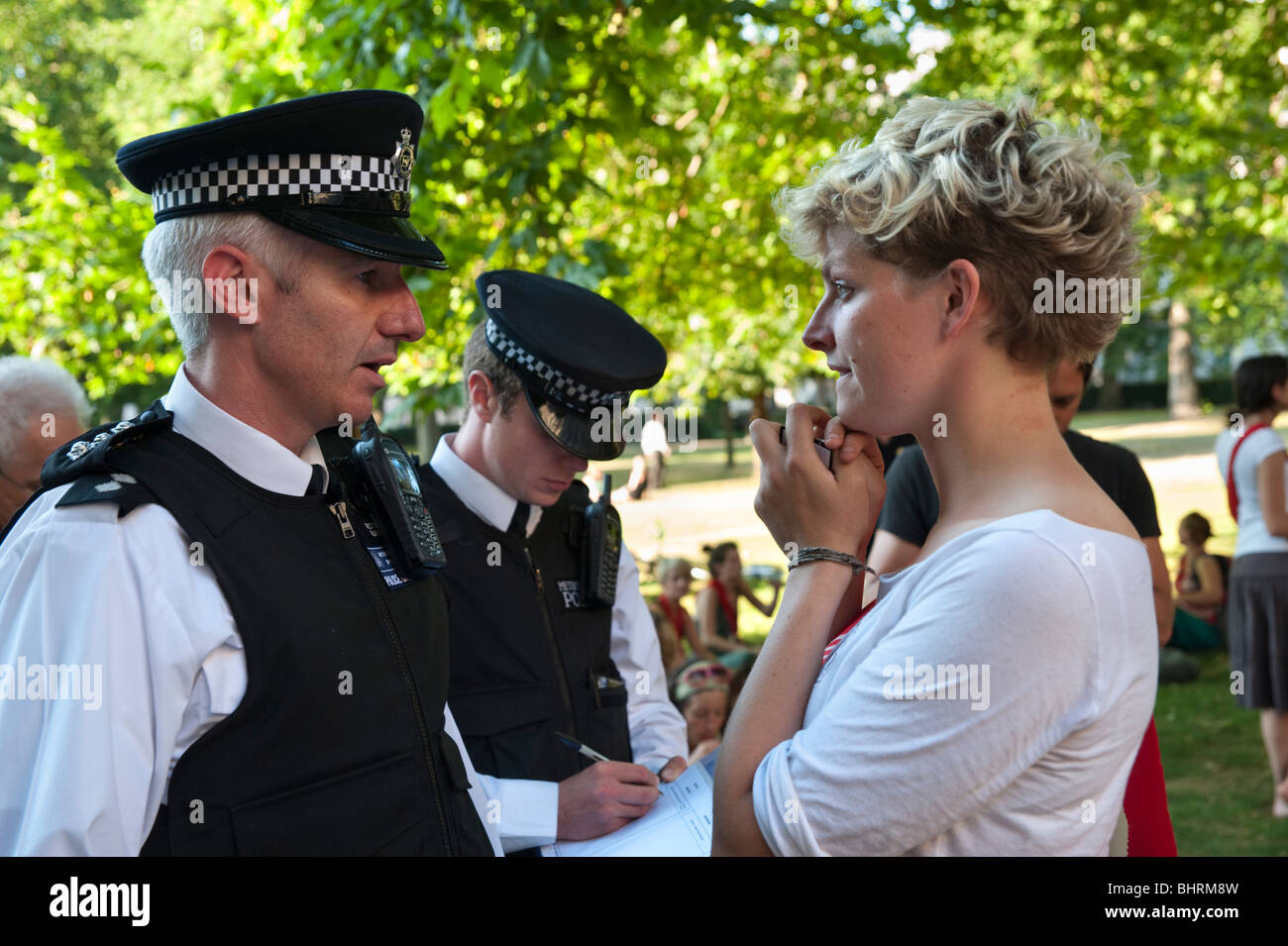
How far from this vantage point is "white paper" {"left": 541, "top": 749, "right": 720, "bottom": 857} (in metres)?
1.89

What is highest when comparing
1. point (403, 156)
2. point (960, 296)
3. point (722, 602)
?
point (403, 156)

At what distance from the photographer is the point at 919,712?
1356 mm

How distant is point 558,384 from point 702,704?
3116mm

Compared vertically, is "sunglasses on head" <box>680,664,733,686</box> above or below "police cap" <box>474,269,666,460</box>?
below

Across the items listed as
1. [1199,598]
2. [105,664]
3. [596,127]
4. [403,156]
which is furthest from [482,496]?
[1199,598]

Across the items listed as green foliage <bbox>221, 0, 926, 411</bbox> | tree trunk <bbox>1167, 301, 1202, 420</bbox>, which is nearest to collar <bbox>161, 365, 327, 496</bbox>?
green foliage <bbox>221, 0, 926, 411</bbox>

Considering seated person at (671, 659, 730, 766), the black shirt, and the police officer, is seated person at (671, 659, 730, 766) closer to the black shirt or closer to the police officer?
the black shirt

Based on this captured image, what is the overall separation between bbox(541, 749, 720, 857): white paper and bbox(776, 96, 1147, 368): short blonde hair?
33.4 inches

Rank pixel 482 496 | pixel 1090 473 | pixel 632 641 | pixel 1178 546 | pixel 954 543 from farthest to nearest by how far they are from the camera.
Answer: pixel 1178 546, pixel 1090 473, pixel 632 641, pixel 482 496, pixel 954 543

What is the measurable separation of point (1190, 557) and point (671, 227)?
5.51 meters

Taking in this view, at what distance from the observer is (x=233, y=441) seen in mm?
1661

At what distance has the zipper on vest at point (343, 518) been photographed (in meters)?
1.76

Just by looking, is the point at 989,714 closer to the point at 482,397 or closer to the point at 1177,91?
the point at 482,397
